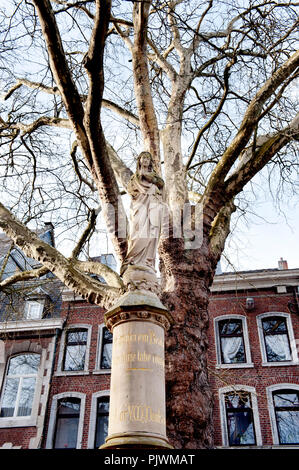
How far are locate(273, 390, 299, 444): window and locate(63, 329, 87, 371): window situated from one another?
6951mm

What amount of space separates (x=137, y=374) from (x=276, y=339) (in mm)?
12427

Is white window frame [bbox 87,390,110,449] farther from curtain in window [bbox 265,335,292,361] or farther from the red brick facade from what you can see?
curtain in window [bbox 265,335,292,361]

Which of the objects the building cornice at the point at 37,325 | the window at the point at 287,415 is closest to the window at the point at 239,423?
the window at the point at 287,415

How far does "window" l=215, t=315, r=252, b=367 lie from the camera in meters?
15.8

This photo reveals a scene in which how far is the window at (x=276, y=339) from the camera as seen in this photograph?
15578mm

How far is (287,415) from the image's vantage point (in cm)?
1458

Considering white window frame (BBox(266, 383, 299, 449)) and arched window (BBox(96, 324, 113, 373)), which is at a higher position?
arched window (BBox(96, 324, 113, 373))

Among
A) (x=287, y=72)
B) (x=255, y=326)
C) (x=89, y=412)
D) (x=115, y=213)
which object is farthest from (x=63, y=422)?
(x=287, y=72)

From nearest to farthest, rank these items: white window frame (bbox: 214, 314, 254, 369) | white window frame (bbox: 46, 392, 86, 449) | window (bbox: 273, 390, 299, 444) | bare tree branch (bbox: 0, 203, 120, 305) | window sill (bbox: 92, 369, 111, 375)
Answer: bare tree branch (bbox: 0, 203, 120, 305)
window (bbox: 273, 390, 299, 444)
white window frame (bbox: 46, 392, 86, 449)
white window frame (bbox: 214, 314, 254, 369)
window sill (bbox: 92, 369, 111, 375)

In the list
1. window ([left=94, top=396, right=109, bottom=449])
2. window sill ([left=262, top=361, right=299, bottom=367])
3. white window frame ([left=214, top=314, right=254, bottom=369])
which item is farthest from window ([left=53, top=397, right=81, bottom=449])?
Result: window sill ([left=262, top=361, right=299, bottom=367])
